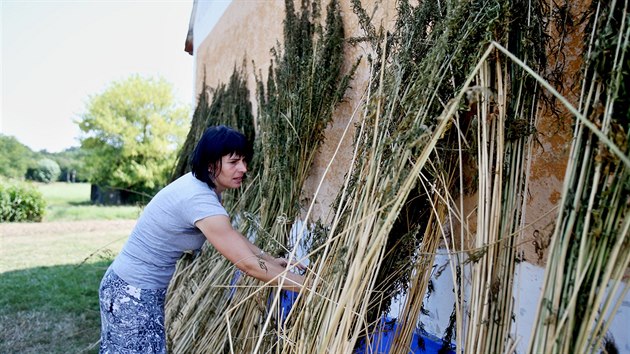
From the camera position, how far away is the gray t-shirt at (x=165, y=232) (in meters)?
1.67

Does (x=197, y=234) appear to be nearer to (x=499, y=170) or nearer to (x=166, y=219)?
(x=166, y=219)

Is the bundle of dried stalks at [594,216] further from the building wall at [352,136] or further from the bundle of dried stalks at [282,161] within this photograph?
the bundle of dried stalks at [282,161]

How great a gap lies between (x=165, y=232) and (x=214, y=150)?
1.30 feet

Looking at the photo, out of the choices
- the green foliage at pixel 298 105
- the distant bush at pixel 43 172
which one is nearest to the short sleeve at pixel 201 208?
the green foliage at pixel 298 105

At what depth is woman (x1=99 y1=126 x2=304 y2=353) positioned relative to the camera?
1724 millimetres

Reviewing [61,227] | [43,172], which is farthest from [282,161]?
[43,172]

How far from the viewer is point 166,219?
1757 mm

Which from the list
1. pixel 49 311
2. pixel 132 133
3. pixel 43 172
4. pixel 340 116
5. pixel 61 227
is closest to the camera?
pixel 340 116

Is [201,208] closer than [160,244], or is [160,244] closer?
[201,208]

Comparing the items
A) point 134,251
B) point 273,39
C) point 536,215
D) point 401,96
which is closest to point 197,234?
point 134,251

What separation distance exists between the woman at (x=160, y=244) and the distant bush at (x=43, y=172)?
4298 cm

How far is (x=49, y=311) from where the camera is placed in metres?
4.14

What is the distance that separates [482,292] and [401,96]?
601 mm

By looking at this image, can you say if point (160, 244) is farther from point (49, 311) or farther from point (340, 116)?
point (49, 311)
